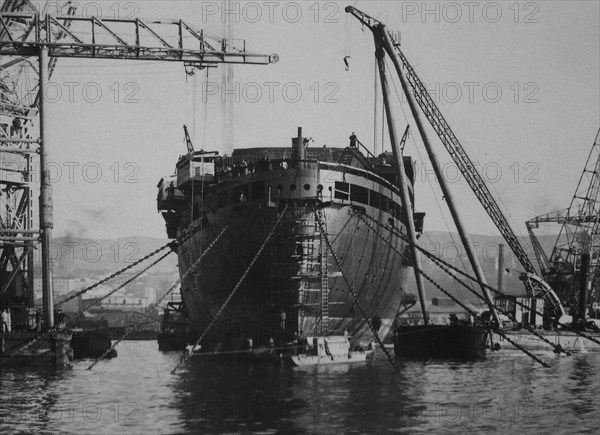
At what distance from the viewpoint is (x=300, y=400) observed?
31422mm

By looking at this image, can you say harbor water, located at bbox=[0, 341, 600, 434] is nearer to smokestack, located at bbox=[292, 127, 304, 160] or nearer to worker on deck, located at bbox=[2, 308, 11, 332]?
worker on deck, located at bbox=[2, 308, 11, 332]

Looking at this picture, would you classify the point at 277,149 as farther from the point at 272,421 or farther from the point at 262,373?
the point at 272,421

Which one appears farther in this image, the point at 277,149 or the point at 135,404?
the point at 277,149

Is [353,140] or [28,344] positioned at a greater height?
[353,140]

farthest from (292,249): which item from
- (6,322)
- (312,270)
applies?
(6,322)

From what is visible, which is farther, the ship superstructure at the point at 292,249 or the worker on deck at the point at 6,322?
the worker on deck at the point at 6,322

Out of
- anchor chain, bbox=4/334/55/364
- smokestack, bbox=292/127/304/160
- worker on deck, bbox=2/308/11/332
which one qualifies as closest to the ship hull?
smokestack, bbox=292/127/304/160

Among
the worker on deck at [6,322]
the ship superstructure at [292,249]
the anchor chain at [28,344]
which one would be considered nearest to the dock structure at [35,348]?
the anchor chain at [28,344]

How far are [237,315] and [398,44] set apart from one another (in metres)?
23.1

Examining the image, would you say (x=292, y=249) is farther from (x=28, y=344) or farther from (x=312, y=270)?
(x=28, y=344)

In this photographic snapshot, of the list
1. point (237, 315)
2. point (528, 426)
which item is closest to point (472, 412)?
point (528, 426)

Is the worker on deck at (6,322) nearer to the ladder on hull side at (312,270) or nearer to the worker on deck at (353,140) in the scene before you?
the ladder on hull side at (312,270)

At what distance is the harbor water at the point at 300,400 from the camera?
26531 millimetres

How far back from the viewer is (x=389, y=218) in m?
52.3
